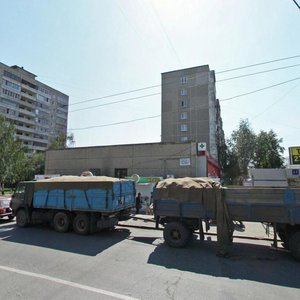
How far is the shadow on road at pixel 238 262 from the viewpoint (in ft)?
20.4

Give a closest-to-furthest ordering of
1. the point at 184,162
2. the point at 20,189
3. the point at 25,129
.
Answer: the point at 20,189
the point at 184,162
the point at 25,129

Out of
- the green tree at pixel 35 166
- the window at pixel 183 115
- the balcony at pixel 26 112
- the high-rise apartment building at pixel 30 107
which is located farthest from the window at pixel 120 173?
the balcony at pixel 26 112

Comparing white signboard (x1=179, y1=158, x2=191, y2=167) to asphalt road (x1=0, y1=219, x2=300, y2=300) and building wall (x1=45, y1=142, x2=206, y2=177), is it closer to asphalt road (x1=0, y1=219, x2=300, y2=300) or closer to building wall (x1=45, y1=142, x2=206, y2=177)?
building wall (x1=45, y1=142, x2=206, y2=177)

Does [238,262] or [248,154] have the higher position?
[248,154]

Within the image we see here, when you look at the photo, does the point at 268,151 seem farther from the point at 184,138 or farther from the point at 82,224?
the point at 82,224

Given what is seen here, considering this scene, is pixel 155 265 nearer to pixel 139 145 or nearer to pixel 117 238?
pixel 117 238

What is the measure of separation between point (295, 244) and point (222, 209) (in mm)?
2300

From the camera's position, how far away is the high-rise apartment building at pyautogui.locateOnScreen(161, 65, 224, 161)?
4631 cm

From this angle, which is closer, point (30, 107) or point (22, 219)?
point (22, 219)

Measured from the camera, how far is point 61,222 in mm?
11961

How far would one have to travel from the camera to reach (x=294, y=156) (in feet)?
54.7

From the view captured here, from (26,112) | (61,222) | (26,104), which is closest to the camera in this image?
(61,222)

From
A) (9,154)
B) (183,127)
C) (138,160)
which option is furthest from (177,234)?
(183,127)

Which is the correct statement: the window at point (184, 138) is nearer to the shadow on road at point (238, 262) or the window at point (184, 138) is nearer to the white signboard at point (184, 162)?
the white signboard at point (184, 162)
